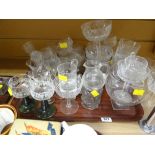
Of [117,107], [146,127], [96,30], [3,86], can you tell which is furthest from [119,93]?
[3,86]

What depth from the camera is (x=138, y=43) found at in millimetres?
1028

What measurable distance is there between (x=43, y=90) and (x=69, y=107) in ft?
0.52

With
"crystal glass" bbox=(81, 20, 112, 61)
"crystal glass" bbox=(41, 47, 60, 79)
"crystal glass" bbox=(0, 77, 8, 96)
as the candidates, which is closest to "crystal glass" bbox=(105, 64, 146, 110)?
"crystal glass" bbox=(81, 20, 112, 61)

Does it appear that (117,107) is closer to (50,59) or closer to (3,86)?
(50,59)

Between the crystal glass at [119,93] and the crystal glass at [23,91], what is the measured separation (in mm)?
332

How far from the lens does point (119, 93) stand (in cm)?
90

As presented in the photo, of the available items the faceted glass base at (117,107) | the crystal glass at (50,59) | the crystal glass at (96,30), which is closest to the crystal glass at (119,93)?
the faceted glass base at (117,107)

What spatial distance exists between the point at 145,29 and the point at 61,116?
561 mm

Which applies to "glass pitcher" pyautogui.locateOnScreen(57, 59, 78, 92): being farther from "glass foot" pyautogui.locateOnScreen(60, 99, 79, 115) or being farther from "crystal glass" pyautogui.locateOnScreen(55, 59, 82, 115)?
"glass foot" pyautogui.locateOnScreen(60, 99, 79, 115)

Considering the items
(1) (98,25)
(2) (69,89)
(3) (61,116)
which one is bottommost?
(3) (61,116)

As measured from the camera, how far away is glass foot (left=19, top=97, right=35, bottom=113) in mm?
860

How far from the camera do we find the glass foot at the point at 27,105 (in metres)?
0.86

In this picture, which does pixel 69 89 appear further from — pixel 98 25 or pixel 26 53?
pixel 26 53
